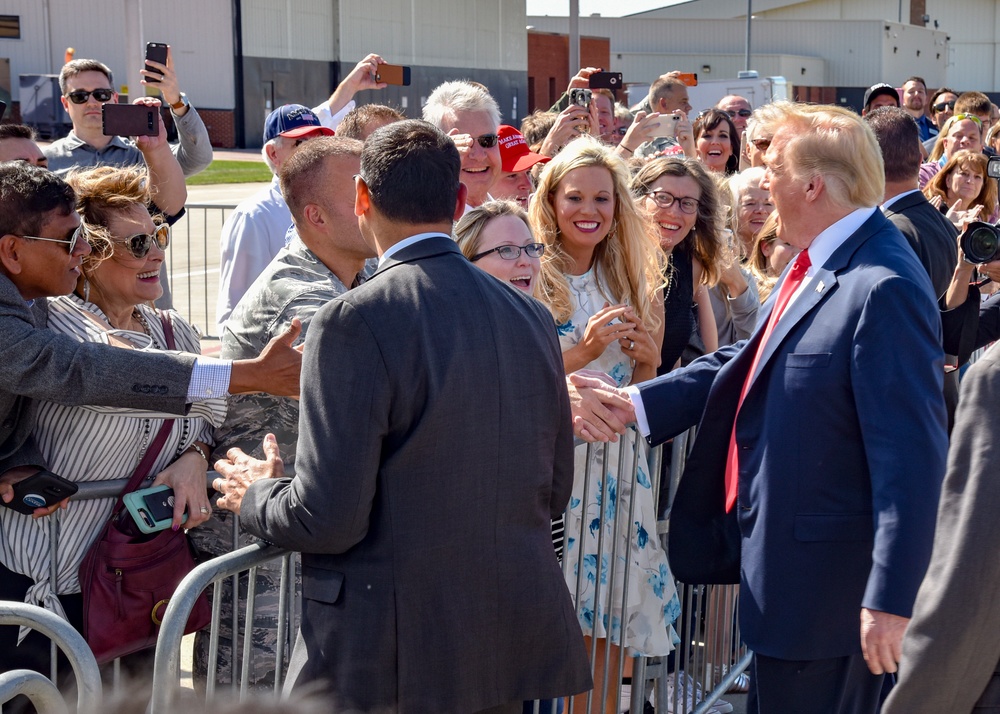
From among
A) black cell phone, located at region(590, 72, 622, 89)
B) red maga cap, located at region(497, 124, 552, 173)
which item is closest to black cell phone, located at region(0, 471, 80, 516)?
red maga cap, located at region(497, 124, 552, 173)

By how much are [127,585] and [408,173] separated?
1450 millimetres

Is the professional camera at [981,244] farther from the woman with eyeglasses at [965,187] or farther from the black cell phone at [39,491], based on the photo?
the black cell phone at [39,491]

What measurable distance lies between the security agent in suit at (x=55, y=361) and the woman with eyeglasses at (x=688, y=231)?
2209 mm

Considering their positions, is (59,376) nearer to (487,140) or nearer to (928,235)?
(487,140)

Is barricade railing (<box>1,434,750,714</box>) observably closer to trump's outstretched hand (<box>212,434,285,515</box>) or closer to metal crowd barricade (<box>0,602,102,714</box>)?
metal crowd barricade (<box>0,602,102,714</box>)

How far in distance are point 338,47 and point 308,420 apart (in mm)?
38555

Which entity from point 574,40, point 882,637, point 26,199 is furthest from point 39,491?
point 574,40

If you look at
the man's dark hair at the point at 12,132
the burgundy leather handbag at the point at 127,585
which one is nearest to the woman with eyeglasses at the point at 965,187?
the man's dark hair at the point at 12,132

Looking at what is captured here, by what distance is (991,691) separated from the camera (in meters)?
1.99

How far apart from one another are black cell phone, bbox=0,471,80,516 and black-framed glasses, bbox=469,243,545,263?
157 centimetres

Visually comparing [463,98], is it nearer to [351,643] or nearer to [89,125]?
[89,125]

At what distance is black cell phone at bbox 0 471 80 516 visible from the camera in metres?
2.96

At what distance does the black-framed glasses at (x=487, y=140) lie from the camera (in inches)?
205

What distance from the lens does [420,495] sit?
2.43m
